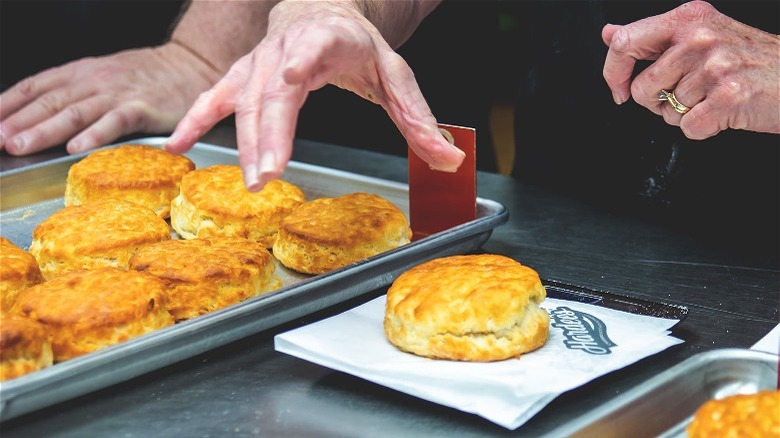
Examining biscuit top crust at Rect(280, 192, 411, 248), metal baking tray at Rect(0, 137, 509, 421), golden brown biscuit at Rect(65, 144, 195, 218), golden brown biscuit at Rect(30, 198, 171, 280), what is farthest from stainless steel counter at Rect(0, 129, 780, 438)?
golden brown biscuit at Rect(65, 144, 195, 218)

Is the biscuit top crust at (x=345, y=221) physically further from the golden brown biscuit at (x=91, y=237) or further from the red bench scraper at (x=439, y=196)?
the golden brown biscuit at (x=91, y=237)

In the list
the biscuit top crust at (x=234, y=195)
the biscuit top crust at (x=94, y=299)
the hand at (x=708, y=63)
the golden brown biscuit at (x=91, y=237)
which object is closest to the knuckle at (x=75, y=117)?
the biscuit top crust at (x=234, y=195)

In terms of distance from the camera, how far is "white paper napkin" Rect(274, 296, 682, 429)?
3.86 feet

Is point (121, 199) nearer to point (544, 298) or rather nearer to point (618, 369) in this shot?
point (544, 298)

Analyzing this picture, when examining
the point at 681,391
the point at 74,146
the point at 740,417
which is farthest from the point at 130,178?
the point at 740,417

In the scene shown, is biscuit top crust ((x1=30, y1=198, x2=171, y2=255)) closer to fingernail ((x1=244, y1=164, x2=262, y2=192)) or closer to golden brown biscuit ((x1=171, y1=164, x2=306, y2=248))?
golden brown biscuit ((x1=171, y1=164, x2=306, y2=248))

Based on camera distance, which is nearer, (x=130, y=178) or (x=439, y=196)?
(x=439, y=196)

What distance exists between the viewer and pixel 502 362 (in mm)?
1286

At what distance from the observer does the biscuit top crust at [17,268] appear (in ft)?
4.97

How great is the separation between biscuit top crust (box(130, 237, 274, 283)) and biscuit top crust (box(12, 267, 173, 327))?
8 centimetres

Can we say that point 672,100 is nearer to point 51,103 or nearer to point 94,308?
point 94,308

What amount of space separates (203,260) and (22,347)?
396 mm

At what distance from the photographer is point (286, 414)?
125cm

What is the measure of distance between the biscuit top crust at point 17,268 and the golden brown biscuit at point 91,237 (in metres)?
0.10
